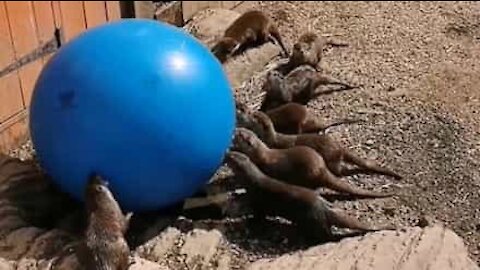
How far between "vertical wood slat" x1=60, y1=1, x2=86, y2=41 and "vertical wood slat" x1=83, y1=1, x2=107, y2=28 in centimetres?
7

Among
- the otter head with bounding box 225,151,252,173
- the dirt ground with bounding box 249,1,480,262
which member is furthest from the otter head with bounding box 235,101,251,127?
the dirt ground with bounding box 249,1,480,262

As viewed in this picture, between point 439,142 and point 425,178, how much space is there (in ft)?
1.33

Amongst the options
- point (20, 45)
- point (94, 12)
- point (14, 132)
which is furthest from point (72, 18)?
point (14, 132)

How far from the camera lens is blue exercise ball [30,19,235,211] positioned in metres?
3.79

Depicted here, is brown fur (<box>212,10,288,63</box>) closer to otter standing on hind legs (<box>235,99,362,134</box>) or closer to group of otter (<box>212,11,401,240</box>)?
group of otter (<box>212,11,401,240</box>)

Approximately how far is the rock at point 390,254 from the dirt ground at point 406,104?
24 centimetres

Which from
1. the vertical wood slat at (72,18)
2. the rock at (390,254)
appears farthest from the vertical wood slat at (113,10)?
the rock at (390,254)

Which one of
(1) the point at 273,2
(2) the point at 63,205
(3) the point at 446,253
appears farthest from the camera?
(1) the point at 273,2

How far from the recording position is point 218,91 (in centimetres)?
402

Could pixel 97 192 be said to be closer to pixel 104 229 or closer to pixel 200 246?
pixel 104 229

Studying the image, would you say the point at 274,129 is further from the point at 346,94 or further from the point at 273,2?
the point at 273,2

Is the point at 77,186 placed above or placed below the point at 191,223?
above

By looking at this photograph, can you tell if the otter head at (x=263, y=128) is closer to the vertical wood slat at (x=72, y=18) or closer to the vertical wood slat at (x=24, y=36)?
the vertical wood slat at (x=24, y=36)

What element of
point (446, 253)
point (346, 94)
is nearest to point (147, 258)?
point (446, 253)
